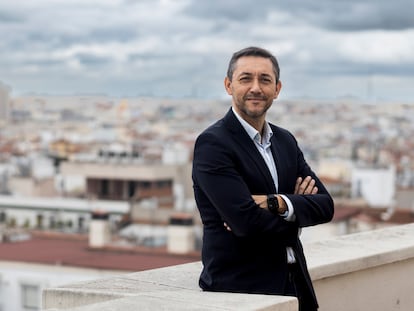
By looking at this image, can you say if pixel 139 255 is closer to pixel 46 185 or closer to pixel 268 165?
pixel 46 185

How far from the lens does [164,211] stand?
44.8m

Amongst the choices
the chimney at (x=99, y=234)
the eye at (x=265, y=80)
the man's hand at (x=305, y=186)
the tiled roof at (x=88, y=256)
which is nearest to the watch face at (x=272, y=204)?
the man's hand at (x=305, y=186)

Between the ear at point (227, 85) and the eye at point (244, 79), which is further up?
the eye at point (244, 79)

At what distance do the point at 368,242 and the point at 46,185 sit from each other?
187 feet

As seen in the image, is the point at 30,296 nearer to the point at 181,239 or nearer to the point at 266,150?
the point at 181,239

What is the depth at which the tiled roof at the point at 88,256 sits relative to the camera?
104ft

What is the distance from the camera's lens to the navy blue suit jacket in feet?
8.67

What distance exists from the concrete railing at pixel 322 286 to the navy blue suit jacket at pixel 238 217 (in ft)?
0.34

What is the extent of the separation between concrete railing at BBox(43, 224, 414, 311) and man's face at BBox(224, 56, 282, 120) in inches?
19.4

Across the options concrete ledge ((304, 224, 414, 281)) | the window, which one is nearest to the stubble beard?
concrete ledge ((304, 224, 414, 281))

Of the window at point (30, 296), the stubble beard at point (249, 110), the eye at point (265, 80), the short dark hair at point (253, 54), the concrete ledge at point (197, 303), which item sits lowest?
the window at point (30, 296)

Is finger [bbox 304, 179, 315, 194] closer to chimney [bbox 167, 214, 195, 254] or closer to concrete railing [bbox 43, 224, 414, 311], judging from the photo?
concrete railing [bbox 43, 224, 414, 311]

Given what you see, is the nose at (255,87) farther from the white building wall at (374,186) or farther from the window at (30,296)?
the white building wall at (374,186)

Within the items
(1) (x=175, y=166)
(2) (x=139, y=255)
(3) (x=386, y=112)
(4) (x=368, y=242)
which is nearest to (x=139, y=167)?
(1) (x=175, y=166)
